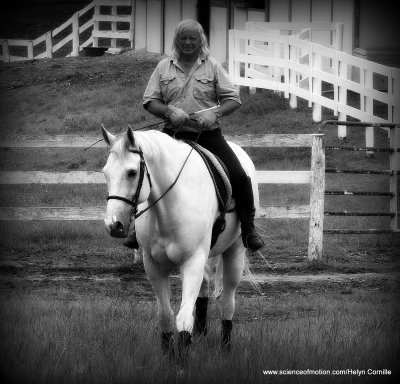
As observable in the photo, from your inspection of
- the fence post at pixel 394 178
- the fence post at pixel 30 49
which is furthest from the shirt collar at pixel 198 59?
the fence post at pixel 30 49

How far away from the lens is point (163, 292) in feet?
21.0

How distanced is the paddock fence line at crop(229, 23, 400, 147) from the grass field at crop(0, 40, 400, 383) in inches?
29.5

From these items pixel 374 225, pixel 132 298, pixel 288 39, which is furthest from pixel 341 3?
pixel 132 298

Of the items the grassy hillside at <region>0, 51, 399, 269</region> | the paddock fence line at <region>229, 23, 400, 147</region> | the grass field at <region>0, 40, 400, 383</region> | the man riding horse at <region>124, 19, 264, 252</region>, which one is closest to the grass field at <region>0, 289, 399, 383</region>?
the grass field at <region>0, 40, 400, 383</region>

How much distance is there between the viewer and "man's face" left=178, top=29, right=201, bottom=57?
678cm

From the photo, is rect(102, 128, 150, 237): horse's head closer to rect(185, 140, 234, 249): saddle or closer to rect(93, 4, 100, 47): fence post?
rect(185, 140, 234, 249): saddle

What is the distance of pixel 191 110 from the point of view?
22.7 ft

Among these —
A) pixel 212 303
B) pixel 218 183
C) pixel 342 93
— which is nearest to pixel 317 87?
pixel 342 93

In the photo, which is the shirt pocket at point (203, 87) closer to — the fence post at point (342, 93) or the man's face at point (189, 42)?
the man's face at point (189, 42)

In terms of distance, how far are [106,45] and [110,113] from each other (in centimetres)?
1037

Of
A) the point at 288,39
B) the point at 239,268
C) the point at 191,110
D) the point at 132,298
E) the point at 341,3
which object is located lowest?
the point at 132,298

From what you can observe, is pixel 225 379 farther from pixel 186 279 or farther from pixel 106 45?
pixel 106 45

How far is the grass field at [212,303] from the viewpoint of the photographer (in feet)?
18.9

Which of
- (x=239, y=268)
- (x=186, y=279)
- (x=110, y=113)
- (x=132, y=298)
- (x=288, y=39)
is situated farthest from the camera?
(x=110, y=113)
